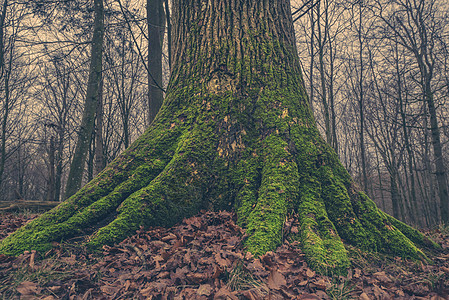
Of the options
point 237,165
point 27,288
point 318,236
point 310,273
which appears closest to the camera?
point 27,288

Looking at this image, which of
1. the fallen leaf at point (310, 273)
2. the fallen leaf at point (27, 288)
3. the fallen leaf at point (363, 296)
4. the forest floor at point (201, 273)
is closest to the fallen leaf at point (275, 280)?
the forest floor at point (201, 273)

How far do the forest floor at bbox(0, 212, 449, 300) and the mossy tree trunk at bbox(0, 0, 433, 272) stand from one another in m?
0.13

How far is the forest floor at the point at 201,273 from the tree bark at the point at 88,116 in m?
4.30

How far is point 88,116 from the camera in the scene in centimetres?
623

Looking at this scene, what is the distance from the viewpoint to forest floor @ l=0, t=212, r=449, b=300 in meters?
1.76

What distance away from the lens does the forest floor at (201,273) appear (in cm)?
176

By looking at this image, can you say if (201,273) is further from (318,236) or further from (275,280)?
(318,236)

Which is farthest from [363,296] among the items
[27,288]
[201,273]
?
[27,288]

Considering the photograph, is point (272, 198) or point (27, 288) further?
point (272, 198)

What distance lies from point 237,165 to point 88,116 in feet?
16.4

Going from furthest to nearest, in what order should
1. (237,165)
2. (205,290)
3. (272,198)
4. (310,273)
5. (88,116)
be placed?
(88,116) → (237,165) → (272,198) → (310,273) → (205,290)

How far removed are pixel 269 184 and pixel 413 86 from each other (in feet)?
43.3

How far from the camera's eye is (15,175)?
88.6 feet

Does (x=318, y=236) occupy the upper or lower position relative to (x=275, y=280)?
upper
